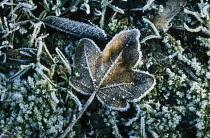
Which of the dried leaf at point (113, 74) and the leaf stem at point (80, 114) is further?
the dried leaf at point (113, 74)

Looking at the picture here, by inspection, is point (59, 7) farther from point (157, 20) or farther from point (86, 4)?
point (157, 20)

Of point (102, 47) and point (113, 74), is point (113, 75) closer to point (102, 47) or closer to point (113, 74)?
point (113, 74)

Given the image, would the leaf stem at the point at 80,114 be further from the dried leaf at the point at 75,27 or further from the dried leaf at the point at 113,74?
the dried leaf at the point at 75,27

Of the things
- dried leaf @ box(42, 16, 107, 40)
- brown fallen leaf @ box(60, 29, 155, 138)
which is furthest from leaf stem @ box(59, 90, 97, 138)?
dried leaf @ box(42, 16, 107, 40)

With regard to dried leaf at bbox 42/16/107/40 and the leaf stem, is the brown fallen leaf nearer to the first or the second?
the leaf stem

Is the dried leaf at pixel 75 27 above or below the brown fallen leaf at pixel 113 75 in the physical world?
above

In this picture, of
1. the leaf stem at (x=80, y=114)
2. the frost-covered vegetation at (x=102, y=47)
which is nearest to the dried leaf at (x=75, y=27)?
the frost-covered vegetation at (x=102, y=47)
